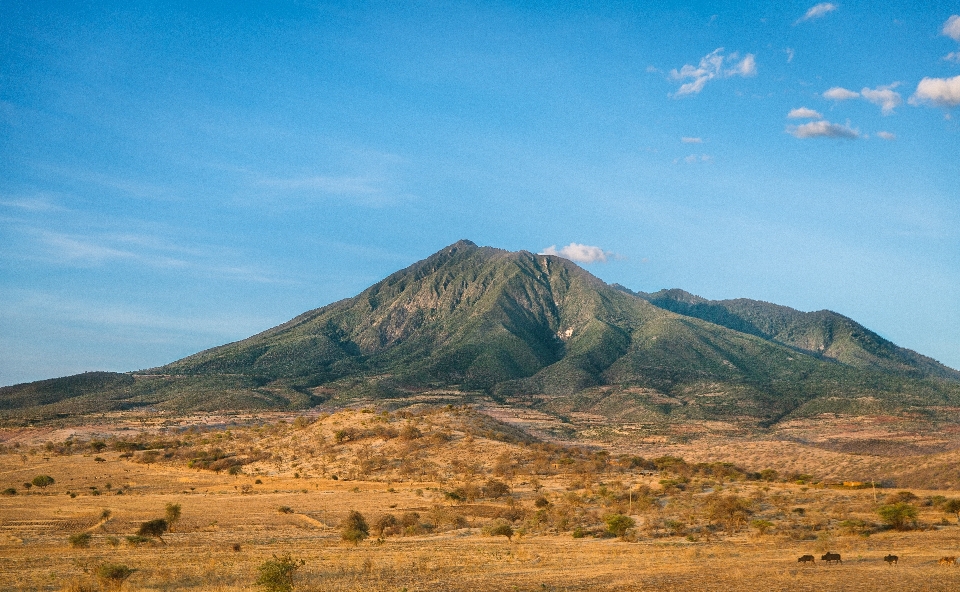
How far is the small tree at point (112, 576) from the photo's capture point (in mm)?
23703

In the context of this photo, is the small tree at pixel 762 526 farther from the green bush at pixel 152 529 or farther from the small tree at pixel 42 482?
the small tree at pixel 42 482

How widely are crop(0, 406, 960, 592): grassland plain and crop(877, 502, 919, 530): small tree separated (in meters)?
0.46

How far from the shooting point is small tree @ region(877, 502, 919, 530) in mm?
38281

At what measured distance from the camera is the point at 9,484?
62000 millimetres

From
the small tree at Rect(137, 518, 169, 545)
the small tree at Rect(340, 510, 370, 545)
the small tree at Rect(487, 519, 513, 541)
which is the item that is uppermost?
the small tree at Rect(137, 518, 169, 545)

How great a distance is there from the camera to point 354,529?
37.2 meters

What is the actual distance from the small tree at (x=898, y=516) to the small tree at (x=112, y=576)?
3296cm

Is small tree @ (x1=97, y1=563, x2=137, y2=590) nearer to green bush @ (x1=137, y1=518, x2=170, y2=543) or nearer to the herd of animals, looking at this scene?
green bush @ (x1=137, y1=518, x2=170, y2=543)

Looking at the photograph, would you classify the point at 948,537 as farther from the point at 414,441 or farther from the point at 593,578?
the point at 414,441

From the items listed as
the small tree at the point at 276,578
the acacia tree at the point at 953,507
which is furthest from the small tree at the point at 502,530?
the acacia tree at the point at 953,507

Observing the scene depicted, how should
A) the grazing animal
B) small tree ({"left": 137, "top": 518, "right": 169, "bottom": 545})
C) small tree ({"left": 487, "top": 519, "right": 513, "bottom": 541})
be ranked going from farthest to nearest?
1. small tree ({"left": 487, "top": 519, "right": 513, "bottom": 541})
2. small tree ({"left": 137, "top": 518, "right": 169, "bottom": 545})
3. the grazing animal

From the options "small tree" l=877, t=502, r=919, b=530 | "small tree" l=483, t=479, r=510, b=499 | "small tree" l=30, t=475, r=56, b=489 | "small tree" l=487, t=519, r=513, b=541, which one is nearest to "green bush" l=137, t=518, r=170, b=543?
"small tree" l=487, t=519, r=513, b=541

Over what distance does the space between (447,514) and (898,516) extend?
22.3 meters

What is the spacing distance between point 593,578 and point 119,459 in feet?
221
